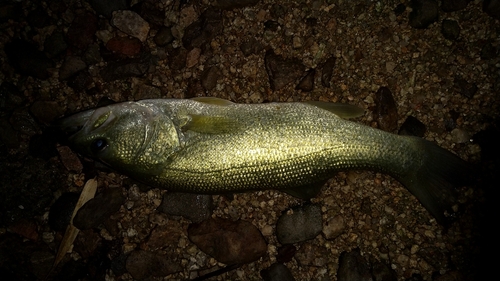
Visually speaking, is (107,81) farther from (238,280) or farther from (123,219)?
(238,280)

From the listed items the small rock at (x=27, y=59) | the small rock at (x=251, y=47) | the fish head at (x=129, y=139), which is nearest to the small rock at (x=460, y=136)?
the small rock at (x=251, y=47)

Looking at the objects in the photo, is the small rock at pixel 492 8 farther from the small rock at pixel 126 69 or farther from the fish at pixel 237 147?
the small rock at pixel 126 69

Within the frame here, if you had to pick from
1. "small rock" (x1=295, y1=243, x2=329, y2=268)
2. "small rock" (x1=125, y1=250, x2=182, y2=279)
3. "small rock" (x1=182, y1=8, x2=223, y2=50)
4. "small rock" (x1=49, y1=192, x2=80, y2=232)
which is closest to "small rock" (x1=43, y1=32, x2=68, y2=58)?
"small rock" (x1=182, y1=8, x2=223, y2=50)

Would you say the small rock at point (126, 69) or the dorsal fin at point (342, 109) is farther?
the small rock at point (126, 69)

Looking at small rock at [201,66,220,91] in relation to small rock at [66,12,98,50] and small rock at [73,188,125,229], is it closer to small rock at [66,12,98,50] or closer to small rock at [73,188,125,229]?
small rock at [66,12,98,50]

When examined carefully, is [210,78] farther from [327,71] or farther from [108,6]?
[108,6]

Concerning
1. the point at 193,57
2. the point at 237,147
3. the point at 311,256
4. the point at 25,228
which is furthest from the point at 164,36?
the point at 311,256
